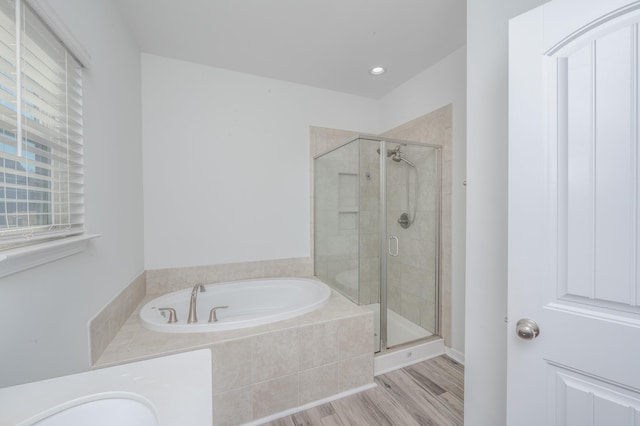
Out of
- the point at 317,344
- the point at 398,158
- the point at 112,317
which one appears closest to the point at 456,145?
the point at 398,158

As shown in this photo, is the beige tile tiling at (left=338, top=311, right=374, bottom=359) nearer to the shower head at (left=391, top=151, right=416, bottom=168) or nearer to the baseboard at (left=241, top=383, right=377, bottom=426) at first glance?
the baseboard at (left=241, top=383, right=377, bottom=426)

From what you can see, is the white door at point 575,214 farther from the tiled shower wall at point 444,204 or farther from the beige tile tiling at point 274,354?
the tiled shower wall at point 444,204

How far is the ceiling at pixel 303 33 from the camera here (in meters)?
1.62

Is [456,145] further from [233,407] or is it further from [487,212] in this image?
[233,407]

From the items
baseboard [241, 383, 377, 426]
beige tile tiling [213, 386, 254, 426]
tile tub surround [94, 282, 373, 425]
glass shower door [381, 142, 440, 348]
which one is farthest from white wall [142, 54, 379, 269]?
baseboard [241, 383, 377, 426]

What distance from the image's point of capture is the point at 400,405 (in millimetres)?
1612

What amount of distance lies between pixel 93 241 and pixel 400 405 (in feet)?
6.87

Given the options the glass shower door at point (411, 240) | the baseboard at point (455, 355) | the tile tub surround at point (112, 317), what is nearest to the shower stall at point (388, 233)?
the glass shower door at point (411, 240)

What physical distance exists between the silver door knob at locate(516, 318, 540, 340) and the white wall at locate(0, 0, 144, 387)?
1611 mm

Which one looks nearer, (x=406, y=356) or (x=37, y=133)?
(x=37, y=133)

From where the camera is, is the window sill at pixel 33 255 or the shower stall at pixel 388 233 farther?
the shower stall at pixel 388 233

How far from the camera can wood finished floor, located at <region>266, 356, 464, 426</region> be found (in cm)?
150

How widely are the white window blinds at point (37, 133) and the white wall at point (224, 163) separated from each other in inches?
42.9

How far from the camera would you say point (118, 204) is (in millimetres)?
1569
